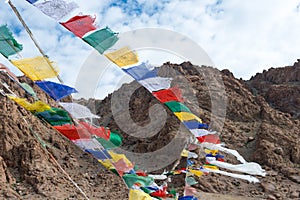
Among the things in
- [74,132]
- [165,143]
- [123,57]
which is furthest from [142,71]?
[165,143]

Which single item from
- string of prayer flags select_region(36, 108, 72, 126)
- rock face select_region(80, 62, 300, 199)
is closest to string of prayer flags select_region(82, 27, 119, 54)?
string of prayer flags select_region(36, 108, 72, 126)

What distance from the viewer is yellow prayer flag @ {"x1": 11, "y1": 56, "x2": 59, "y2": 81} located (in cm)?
669

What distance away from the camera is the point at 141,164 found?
34969mm

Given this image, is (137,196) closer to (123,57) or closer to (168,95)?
(168,95)

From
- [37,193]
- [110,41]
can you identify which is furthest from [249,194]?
[110,41]

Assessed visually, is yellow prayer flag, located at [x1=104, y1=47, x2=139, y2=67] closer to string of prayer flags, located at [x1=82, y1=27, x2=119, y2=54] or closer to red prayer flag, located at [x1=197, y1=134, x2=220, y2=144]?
string of prayer flags, located at [x1=82, y1=27, x2=119, y2=54]

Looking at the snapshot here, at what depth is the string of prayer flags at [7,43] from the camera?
679 cm

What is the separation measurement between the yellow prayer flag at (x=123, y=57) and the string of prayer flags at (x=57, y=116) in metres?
1.53

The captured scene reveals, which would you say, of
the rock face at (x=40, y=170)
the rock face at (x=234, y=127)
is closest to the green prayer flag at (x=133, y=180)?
the rock face at (x=40, y=170)

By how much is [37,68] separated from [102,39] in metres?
1.26

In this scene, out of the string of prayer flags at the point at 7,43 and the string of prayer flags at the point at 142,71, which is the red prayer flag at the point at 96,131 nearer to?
the string of prayer flags at the point at 142,71

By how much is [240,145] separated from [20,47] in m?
33.5

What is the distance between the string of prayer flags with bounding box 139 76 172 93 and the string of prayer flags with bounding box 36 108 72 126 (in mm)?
1478

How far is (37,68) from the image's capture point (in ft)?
22.1
